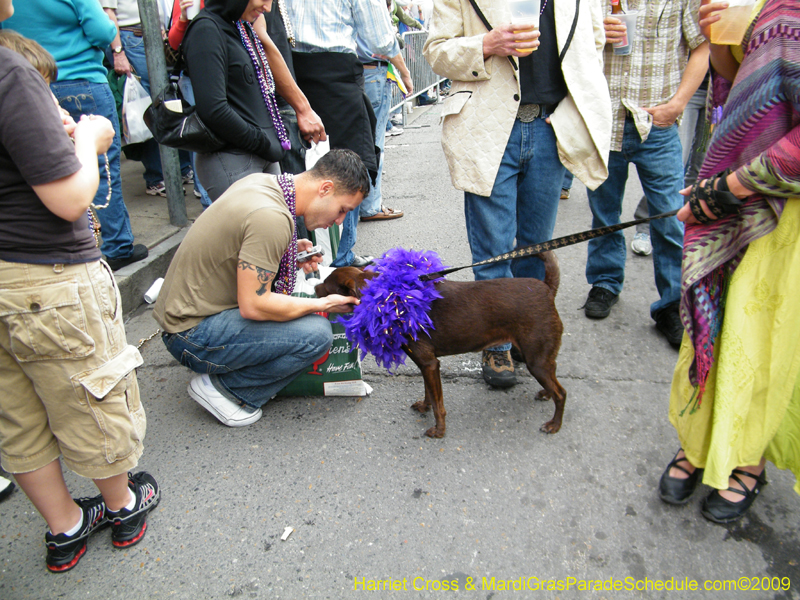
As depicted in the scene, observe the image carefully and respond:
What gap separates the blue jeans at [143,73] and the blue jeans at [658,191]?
4157mm

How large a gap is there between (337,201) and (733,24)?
175 centimetres

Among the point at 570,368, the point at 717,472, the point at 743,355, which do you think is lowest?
the point at 570,368

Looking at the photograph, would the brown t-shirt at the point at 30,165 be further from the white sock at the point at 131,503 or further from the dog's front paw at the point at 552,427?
the dog's front paw at the point at 552,427

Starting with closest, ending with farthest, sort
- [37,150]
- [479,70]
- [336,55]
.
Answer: [37,150] < [479,70] < [336,55]

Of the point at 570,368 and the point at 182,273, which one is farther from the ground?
the point at 182,273

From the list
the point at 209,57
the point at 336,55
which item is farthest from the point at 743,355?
the point at 336,55

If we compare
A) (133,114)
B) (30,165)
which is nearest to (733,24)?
(30,165)

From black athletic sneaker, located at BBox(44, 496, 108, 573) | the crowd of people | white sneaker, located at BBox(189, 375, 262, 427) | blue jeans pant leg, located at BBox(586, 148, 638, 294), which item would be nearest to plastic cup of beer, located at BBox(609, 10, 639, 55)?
the crowd of people

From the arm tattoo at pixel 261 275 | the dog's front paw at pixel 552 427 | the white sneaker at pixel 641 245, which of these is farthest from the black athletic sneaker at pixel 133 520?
the white sneaker at pixel 641 245

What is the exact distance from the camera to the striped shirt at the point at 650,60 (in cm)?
300

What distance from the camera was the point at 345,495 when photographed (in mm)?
2336

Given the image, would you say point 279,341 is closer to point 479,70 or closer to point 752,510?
point 479,70

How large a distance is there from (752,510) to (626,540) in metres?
0.58

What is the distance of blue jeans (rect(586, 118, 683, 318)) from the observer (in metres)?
3.16
